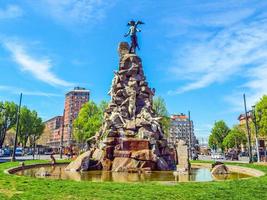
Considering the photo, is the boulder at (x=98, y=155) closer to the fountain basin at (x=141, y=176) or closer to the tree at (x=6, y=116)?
the fountain basin at (x=141, y=176)

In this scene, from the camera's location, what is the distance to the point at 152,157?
19.6 metres

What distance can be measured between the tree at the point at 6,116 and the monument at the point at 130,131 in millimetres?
34336

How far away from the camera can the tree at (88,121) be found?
5431 cm

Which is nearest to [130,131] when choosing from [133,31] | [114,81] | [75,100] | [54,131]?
[114,81]

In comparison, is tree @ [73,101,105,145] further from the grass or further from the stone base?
the grass

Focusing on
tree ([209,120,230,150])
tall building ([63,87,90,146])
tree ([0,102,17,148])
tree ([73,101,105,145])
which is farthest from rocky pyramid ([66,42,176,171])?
tall building ([63,87,90,146])

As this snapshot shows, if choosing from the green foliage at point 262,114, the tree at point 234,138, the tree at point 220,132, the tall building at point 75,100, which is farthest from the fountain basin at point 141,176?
the tall building at point 75,100

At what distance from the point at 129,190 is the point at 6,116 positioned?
167 feet

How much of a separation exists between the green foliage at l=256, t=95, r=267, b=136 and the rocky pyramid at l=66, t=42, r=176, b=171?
24146mm

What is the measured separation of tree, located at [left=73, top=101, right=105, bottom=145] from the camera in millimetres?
54312

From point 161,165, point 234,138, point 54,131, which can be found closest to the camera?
point 161,165

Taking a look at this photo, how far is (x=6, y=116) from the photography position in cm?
5391

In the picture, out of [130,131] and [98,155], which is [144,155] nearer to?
[130,131]

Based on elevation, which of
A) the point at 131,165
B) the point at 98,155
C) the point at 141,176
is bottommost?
the point at 141,176
